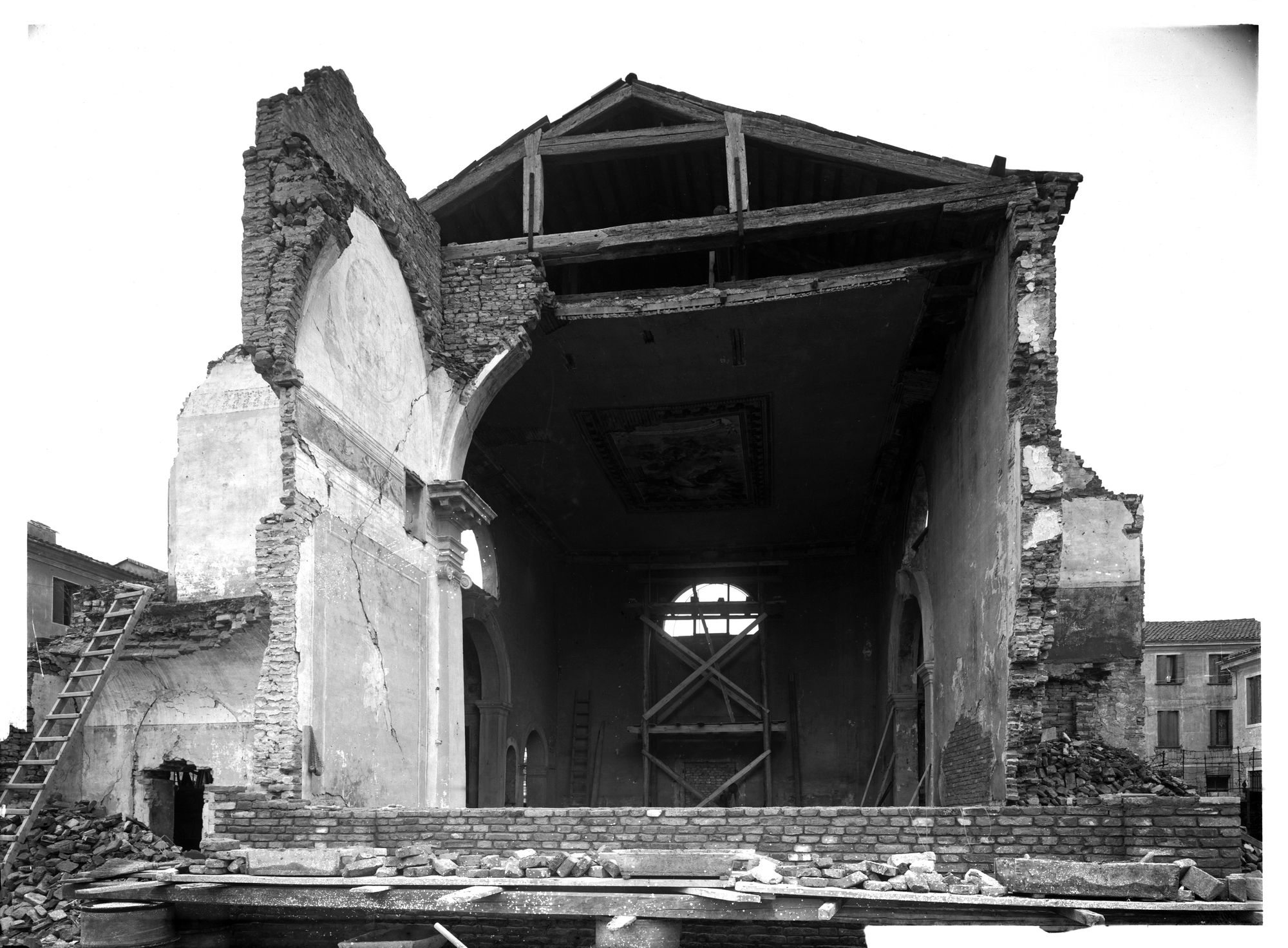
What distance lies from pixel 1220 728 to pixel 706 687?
16060 millimetres

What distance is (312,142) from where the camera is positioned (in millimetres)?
8438

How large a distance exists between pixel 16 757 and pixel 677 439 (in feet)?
28.9

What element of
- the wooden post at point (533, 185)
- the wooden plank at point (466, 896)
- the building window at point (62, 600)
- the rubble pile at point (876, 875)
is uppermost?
the wooden post at point (533, 185)

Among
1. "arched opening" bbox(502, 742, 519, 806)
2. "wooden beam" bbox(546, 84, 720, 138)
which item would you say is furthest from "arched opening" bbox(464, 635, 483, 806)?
"wooden beam" bbox(546, 84, 720, 138)

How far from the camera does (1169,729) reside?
2891cm

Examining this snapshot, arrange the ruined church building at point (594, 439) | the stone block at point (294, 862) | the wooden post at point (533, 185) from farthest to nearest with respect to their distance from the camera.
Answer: the wooden post at point (533, 185)
the ruined church building at point (594, 439)
the stone block at point (294, 862)

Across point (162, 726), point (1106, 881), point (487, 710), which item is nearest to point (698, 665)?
point (487, 710)

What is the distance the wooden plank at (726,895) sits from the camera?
5.91 meters

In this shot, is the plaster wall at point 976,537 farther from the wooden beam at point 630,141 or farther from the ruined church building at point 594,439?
the wooden beam at point 630,141

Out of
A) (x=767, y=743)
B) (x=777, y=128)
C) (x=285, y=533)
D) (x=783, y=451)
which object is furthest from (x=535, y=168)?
(x=767, y=743)

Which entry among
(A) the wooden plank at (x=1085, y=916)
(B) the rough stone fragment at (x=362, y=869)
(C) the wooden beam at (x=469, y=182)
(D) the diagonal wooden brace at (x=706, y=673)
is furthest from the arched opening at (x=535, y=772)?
(A) the wooden plank at (x=1085, y=916)

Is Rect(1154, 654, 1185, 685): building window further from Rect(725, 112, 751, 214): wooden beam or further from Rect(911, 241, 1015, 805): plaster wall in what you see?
Rect(725, 112, 751, 214): wooden beam

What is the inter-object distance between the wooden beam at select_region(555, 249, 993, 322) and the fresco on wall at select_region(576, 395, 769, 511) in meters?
2.83

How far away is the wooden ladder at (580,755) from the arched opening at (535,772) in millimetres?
676
